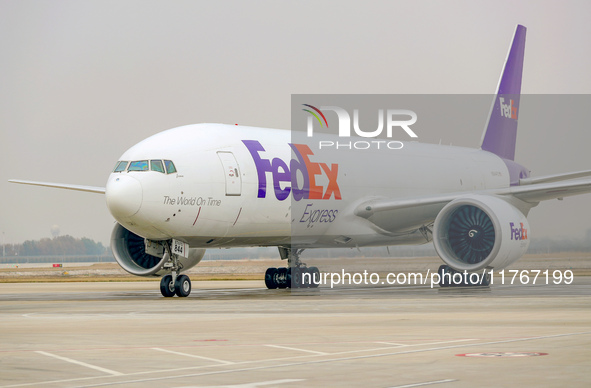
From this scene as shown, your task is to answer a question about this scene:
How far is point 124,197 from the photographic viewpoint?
55.9 ft

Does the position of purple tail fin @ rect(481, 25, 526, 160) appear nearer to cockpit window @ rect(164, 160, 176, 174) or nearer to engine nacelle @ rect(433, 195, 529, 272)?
engine nacelle @ rect(433, 195, 529, 272)

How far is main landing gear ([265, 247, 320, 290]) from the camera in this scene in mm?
23325

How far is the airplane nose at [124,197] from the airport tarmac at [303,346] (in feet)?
10.1

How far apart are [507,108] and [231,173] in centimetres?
1452

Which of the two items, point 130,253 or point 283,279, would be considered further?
point 283,279

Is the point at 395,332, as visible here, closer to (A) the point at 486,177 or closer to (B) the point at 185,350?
(B) the point at 185,350

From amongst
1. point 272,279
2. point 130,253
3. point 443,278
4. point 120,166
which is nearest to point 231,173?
point 120,166

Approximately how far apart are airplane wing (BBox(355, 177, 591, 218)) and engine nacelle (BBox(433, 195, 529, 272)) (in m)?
0.60

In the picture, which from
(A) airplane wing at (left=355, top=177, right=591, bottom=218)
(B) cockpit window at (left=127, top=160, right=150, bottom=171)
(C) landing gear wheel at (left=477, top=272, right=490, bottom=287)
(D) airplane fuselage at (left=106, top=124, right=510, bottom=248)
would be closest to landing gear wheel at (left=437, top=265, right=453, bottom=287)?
(C) landing gear wheel at (left=477, top=272, right=490, bottom=287)

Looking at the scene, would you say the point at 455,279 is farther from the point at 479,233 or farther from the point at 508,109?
the point at 508,109

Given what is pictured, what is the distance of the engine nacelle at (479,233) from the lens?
61.8 feet

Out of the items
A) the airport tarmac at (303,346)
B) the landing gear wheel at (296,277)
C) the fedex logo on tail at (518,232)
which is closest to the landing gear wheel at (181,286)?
the airport tarmac at (303,346)

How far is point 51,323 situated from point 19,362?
15.0 feet

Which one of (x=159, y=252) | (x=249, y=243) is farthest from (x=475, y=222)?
(x=159, y=252)
